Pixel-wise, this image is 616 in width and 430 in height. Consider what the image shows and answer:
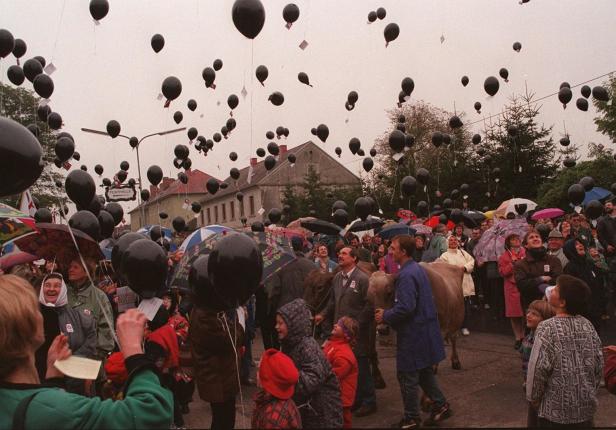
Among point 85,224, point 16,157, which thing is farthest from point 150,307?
point 85,224

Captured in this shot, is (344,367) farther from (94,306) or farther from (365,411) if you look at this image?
(94,306)

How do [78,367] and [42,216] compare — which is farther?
[42,216]

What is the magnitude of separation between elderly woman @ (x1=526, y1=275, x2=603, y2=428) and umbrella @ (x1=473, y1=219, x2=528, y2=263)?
19.8 feet

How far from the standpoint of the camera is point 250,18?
7188mm

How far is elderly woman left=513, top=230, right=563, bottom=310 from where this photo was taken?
7109 millimetres

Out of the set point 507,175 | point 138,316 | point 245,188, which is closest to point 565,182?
point 507,175

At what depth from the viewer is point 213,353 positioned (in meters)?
5.02

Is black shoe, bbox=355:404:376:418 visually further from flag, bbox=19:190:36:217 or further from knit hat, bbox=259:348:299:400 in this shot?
flag, bbox=19:190:36:217

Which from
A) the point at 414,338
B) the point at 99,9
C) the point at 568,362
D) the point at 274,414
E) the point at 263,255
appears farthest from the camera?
the point at 99,9

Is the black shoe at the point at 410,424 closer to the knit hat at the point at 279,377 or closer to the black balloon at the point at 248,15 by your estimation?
the knit hat at the point at 279,377

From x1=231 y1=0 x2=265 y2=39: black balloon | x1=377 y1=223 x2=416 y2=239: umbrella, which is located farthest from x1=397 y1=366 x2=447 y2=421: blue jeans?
x1=377 y1=223 x2=416 y2=239: umbrella

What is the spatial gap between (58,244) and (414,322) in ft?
11.6

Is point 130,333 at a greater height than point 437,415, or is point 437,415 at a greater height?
point 130,333

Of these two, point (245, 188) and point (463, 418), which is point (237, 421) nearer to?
point (463, 418)
